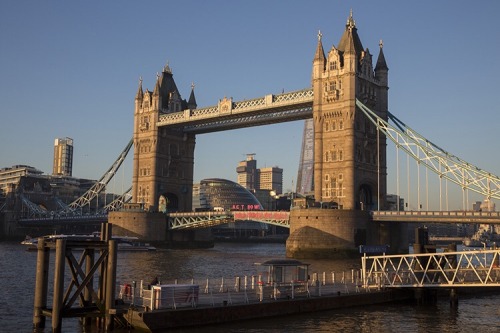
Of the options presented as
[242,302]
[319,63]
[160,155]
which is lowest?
[242,302]

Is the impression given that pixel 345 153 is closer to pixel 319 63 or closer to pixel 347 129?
pixel 347 129

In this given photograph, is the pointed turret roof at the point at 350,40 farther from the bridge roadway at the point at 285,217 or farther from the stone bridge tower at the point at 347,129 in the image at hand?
the bridge roadway at the point at 285,217

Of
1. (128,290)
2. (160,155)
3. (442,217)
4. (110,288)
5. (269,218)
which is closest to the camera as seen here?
(110,288)

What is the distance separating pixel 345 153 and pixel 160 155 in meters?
51.4

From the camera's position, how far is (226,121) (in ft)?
431

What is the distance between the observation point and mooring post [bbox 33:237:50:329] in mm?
33656

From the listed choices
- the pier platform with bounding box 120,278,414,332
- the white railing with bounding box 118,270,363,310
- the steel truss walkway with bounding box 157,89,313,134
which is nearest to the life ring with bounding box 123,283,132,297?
the white railing with bounding box 118,270,363,310

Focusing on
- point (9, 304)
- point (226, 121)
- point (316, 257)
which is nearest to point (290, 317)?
point (9, 304)

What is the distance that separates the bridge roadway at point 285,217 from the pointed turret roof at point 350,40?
1152 inches

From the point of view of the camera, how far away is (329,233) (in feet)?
321

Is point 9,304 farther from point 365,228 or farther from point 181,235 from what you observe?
point 181,235

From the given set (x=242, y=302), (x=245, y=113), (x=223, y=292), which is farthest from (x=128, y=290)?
(x=245, y=113)

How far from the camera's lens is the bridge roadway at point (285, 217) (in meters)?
90.8

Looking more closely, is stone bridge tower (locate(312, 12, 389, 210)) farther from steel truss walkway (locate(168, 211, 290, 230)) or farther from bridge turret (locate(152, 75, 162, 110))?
bridge turret (locate(152, 75, 162, 110))
